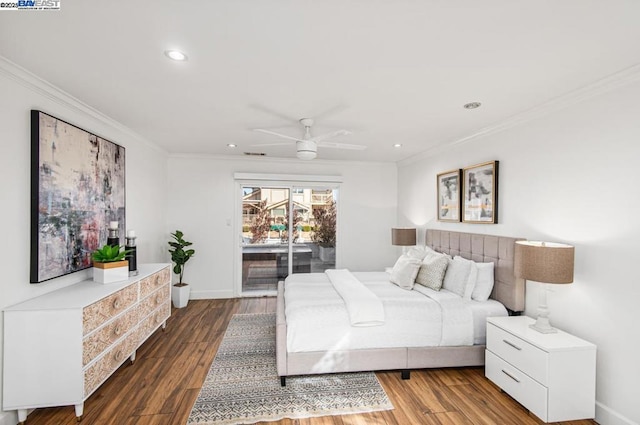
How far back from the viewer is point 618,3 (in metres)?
1.43

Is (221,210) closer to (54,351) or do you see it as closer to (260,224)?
(260,224)

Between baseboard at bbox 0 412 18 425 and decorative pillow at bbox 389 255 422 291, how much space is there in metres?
3.50

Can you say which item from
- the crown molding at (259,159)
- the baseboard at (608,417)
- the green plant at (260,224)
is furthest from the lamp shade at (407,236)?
the baseboard at (608,417)

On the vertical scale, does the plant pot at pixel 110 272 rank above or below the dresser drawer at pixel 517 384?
above

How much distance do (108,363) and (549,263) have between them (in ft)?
11.8

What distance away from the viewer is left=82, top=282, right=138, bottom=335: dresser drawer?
223 centimetres

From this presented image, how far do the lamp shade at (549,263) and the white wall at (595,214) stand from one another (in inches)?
10.5

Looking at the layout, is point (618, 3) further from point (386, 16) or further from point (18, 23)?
point (18, 23)

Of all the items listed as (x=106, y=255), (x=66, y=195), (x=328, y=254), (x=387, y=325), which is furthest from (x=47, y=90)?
(x=328, y=254)

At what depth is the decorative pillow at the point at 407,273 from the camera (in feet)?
11.7

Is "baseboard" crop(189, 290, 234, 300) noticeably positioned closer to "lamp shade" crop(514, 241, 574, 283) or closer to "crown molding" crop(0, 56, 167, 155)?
"crown molding" crop(0, 56, 167, 155)

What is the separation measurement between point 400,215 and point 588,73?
3.84 m

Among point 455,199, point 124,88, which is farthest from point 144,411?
point 455,199

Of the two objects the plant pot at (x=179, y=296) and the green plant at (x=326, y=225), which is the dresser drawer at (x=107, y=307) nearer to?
the plant pot at (x=179, y=296)
